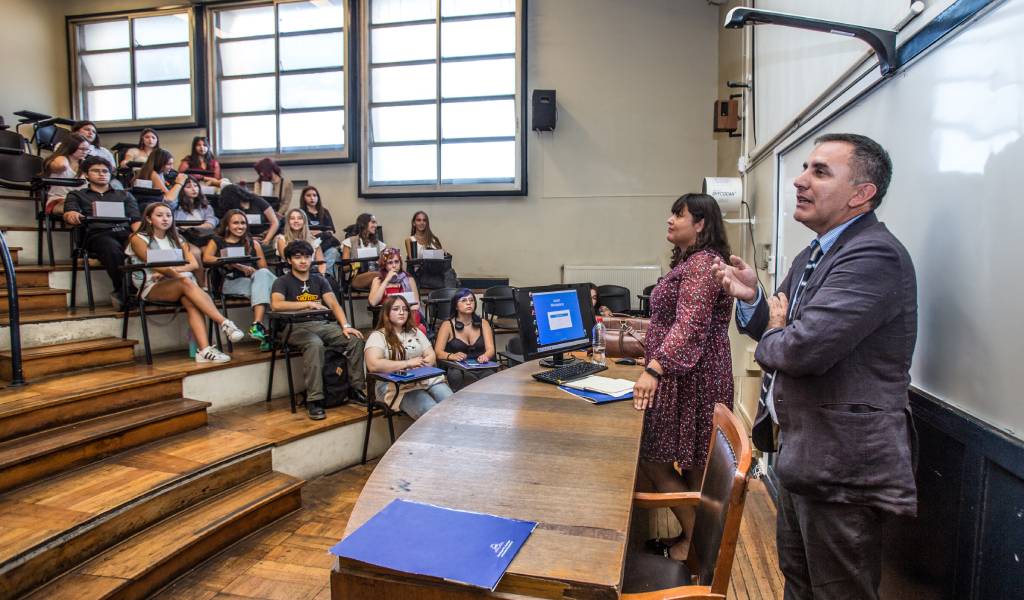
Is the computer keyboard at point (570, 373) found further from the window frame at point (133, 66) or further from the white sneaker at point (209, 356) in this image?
the window frame at point (133, 66)

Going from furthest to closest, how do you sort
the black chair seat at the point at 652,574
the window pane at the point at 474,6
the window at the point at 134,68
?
1. the window at the point at 134,68
2. the window pane at the point at 474,6
3. the black chair seat at the point at 652,574

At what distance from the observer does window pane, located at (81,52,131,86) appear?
23.8 feet

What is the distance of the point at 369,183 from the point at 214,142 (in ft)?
7.22

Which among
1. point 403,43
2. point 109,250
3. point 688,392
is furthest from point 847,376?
point 403,43

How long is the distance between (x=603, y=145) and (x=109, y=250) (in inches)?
190

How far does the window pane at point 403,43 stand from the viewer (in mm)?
6629

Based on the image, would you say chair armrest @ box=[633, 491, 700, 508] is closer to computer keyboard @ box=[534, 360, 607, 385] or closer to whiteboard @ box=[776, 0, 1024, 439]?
whiteboard @ box=[776, 0, 1024, 439]

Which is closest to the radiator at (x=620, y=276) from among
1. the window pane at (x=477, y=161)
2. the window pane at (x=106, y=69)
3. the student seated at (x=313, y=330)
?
the window pane at (x=477, y=161)

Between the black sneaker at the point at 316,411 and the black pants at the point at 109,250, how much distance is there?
1.65 meters

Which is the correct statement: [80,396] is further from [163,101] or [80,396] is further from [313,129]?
[163,101]

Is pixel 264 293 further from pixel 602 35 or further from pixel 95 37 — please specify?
pixel 95 37

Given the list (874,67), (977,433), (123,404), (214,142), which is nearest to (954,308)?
(977,433)

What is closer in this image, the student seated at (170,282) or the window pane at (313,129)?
the student seated at (170,282)

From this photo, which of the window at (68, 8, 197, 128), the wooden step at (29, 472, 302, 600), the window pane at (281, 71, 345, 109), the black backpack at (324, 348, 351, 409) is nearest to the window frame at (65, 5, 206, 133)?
the window at (68, 8, 197, 128)
